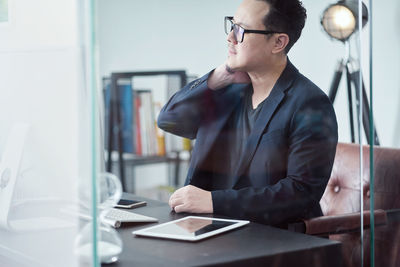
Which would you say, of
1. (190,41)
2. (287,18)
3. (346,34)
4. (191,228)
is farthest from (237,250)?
(346,34)

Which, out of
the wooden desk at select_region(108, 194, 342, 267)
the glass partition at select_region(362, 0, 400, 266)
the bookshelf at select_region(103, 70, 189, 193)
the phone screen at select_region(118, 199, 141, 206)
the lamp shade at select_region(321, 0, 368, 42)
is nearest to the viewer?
the wooden desk at select_region(108, 194, 342, 267)

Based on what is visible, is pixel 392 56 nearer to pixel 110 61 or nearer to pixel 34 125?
pixel 110 61

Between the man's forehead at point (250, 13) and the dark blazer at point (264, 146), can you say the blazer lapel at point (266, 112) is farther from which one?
the man's forehead at point (250, 13)

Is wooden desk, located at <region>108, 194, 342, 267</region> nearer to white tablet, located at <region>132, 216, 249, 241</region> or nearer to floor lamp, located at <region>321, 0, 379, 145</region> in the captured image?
white tablet, located at <region>132, 216, 249, 241</region>

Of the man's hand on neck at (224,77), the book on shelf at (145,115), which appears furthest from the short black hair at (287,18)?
the book on shelf at (145,115)

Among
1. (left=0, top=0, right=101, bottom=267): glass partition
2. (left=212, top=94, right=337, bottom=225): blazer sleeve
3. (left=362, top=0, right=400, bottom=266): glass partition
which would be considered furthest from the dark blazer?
(left=0, top=0, right=101, bottom=267): glass partition

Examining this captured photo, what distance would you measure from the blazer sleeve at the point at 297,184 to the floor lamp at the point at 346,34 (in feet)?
0.25

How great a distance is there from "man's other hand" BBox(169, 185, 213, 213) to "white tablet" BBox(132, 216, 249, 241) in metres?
0.05

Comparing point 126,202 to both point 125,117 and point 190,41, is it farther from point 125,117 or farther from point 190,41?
point 190,41

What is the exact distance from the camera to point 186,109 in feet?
4.90

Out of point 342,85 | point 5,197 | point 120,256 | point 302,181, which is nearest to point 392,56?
point 342,85

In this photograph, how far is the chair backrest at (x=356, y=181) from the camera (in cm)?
160

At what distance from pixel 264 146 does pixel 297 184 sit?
5.4 inches

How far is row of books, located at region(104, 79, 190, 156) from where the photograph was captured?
1343 millimetres
